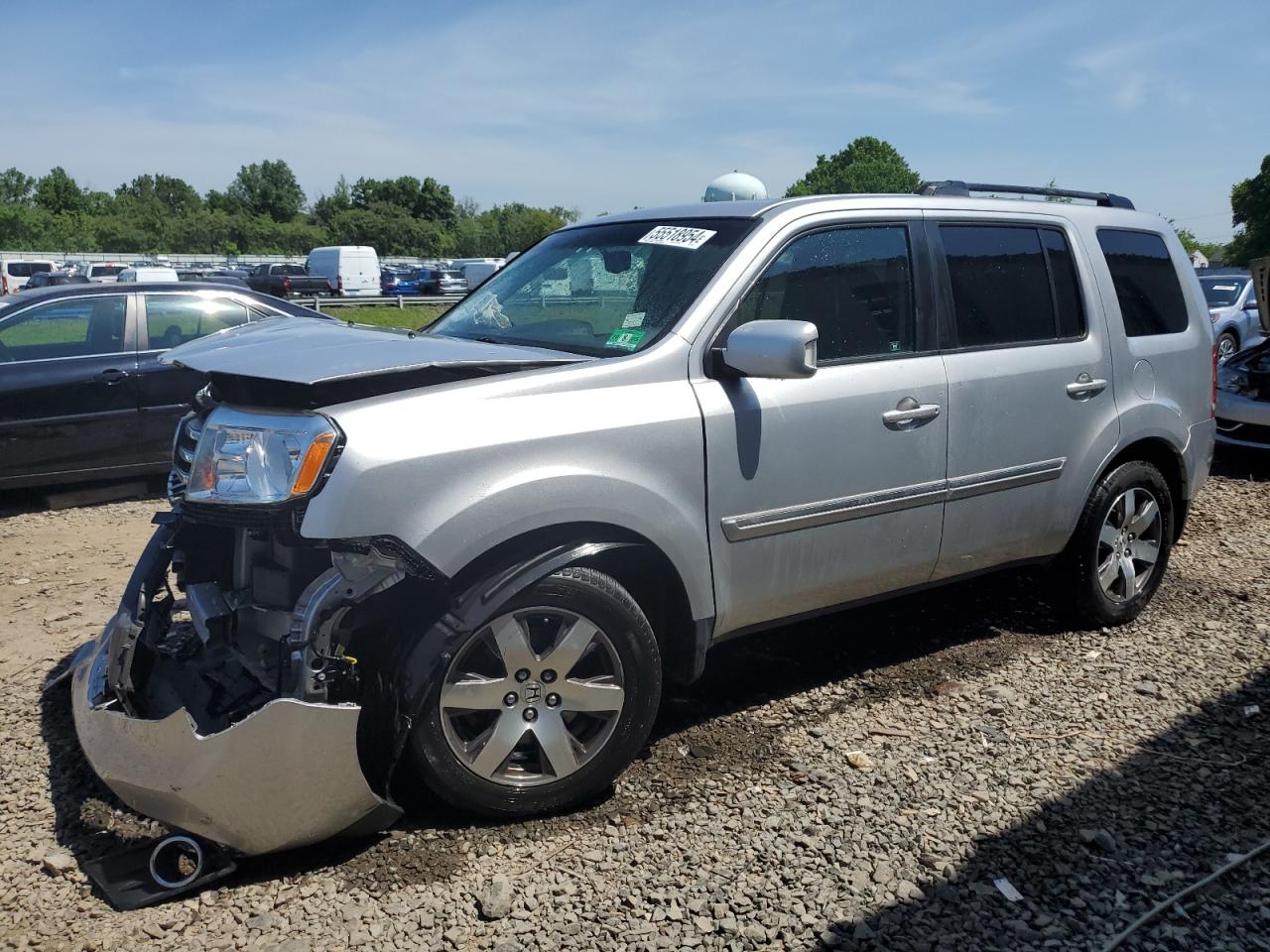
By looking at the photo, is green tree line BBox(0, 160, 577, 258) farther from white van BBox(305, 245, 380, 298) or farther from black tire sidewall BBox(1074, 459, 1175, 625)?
black tire sidewall BBox(1074, 459, 1175, 625)

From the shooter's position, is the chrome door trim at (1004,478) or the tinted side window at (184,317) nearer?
the chrome door trim at (1004,478)

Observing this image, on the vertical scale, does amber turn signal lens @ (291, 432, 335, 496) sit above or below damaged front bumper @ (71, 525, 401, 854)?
above

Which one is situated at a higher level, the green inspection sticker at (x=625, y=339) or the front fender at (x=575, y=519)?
the green inspection sticker at (x=625, y=339)

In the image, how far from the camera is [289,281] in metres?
38.1

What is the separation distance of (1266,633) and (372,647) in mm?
4168

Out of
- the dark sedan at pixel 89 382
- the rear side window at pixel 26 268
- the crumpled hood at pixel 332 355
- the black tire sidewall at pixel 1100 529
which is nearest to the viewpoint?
the crumpled hood at pixel 332 355

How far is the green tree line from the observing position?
239ft

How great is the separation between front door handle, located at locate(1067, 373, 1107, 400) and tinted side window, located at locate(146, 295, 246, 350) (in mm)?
5769

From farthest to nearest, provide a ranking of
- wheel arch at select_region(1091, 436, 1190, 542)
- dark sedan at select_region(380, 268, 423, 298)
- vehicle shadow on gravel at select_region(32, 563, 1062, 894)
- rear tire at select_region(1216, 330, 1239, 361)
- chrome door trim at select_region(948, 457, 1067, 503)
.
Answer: dark sedan at select_region(380, 268, 423, 298), rear tire at select_region(1216, 330, 1239, 361), wheel arch at select_region(1091, 436, 1190, 542), chrome door trim at select_region(948, 457, 1067, 503), vehicle shadow on gravel at select_region(32, 563, 1062, 894)

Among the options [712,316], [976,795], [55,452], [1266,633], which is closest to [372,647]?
[712,316]

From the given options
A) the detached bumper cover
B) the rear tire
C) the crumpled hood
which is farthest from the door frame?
the rear tire

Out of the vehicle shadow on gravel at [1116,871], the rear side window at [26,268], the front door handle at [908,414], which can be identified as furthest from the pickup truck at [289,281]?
the vehicle shadow on gravel at [1116,871]

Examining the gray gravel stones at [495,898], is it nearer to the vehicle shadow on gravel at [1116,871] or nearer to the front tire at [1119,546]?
the vehicle shadow on gravel at [1116,871]

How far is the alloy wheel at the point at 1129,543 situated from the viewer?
4656 mm
